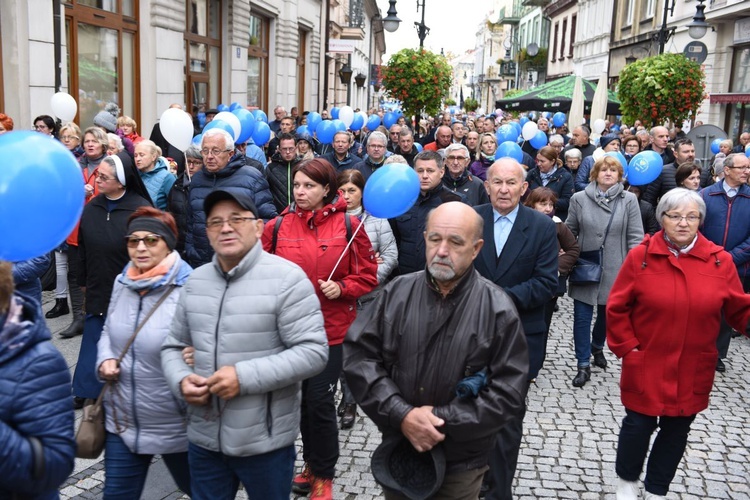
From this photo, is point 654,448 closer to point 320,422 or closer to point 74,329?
point 320,422

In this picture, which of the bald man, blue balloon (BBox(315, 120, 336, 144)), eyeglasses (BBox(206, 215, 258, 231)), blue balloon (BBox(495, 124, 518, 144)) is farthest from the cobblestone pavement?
blue balloon (BBox(315, 120, 336, 144))

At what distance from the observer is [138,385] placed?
349 cm

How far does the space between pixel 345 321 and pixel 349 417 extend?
124 centimetres

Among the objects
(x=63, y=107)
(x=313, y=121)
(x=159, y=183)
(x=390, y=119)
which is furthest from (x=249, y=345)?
(x=390, y=119)

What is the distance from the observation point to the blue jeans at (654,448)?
4.38 m

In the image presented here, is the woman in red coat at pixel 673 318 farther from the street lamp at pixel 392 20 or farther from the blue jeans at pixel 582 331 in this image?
the street lamp at pixel 392 20

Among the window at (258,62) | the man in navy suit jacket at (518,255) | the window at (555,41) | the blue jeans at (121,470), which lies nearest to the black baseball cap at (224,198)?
the blue jeans at (121,470)

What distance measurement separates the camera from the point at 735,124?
2406 cm

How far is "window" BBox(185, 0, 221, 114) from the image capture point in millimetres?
16953

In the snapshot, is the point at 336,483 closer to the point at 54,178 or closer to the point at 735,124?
the point at 54,178

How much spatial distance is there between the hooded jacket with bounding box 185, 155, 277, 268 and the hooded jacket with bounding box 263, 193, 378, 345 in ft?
4.07

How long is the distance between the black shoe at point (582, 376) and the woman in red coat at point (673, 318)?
7.46ft

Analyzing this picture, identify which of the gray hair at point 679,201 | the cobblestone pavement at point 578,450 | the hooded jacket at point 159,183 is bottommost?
the cobblestone pavement at point 578,450

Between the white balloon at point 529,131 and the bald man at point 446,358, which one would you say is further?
the white balloon at point 529,131
